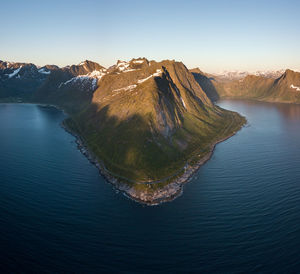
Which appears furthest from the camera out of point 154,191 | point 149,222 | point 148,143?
point 148,143

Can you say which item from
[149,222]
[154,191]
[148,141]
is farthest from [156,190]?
[148,141]

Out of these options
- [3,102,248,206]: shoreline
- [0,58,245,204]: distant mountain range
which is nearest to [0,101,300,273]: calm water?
[3,102,248,206]: shoreline

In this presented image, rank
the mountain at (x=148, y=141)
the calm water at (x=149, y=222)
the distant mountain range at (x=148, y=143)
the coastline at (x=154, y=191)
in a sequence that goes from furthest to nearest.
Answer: the mountain at (x=148, y=141) → the distant mountain range at (x=148, y=143) → the coastline at (x=154, y=191) → the calm water at (x=149, y=222)

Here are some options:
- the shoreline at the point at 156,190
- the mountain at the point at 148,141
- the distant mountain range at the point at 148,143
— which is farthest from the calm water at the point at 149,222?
the mountain at the point at 148,141

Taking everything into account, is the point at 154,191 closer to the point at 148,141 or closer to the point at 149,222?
the point at 149,222

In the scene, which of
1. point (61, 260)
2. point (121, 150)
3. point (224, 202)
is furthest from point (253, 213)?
point (121, 150)

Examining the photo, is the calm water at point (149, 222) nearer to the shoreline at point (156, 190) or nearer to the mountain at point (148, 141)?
the shoreline at point (156, 190)

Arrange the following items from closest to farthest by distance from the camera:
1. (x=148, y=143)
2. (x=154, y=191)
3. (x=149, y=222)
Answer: (x=149, y=222)
(x=154, y=191)
(x=148, y=143)

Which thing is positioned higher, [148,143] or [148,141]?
[148,141]
